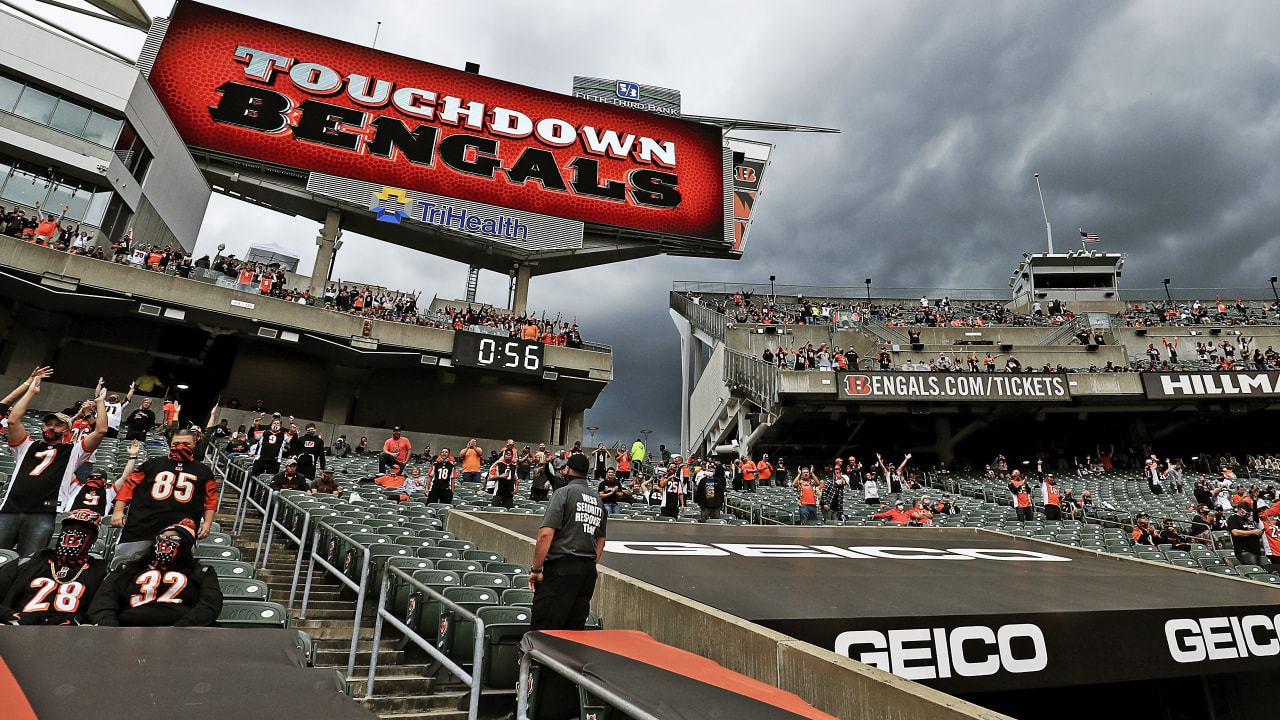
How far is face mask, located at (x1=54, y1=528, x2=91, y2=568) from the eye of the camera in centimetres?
378

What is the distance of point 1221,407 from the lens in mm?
26797

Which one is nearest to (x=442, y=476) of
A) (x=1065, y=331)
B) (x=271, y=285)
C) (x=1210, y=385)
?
(x=271, y=285)

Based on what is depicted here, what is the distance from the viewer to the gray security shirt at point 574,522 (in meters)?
4.03

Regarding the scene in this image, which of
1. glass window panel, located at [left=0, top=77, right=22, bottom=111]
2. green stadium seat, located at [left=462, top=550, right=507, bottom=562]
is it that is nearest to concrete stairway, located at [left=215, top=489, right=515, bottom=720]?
green stadium seat, located at [left=462, top=550, right=507, bottom=562]

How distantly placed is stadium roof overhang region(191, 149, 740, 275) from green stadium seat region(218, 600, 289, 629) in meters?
→ 24.6

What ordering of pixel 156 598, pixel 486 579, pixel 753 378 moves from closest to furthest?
pixel 156 598 < pixel 486 579 < pixel 753 378

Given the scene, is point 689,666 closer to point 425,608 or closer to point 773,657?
point 773,657

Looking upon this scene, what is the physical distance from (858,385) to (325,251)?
2271 cm

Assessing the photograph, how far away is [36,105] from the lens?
69.4 feet

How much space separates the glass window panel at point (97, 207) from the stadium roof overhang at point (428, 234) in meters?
4.21

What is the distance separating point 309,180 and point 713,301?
2447cm

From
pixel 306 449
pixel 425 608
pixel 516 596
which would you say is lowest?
pixel 425 608

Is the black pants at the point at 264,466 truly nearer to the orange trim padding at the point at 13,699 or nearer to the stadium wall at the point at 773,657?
the stadium wall at the point at 773,657

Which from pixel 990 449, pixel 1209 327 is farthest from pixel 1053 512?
pixel 1209 327
